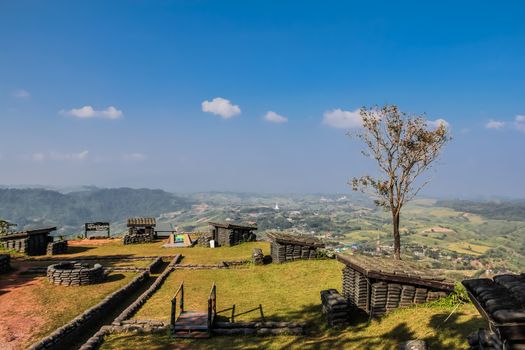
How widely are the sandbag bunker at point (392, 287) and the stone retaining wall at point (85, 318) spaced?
39.3 ft

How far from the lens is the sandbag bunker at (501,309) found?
18.4 ft

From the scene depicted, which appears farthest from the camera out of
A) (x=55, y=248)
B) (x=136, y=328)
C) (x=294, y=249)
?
(x=55, y=248)

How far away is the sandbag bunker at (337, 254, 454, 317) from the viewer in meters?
14.1

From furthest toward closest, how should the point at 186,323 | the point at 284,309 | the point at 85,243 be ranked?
1. the point at 85,243
2. the point at 284,309
3. the point at 186,323

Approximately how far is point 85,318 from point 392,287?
45.0 feet

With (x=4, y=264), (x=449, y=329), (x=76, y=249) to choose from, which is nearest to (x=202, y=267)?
(x=4, y=264)

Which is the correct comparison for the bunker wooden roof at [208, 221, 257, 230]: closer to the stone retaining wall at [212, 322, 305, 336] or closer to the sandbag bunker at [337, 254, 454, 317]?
the stone retaining wall at [212, 322, 305, 336]

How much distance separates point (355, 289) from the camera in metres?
15.5

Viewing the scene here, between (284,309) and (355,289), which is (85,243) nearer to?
(284,309)

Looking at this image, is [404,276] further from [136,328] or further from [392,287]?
[136,328]

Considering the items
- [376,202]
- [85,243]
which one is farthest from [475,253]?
[85,243]

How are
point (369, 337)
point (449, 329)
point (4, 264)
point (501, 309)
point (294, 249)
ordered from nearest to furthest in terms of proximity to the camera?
1. point (501, 309)
2. point (449, 329)
3. point (369, 337)
4. point (4, 264)
5. point (294, 249)

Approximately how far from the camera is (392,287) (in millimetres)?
14344

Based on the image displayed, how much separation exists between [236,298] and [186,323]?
598 cm
